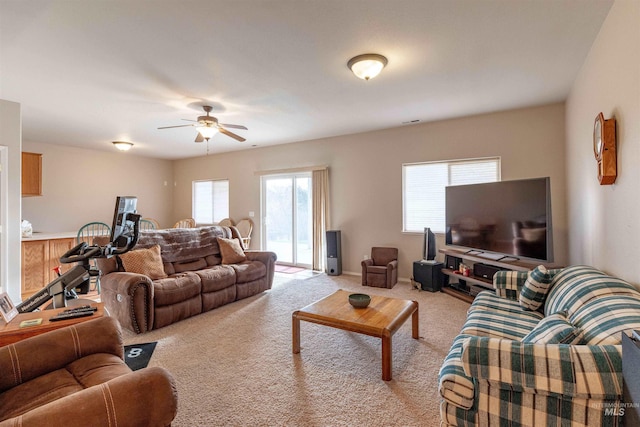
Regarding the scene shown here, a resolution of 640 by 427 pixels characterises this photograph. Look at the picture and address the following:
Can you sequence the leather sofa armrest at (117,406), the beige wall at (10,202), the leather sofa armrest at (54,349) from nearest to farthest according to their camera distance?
1. the leather sofa armrest at (117,406)
2. the leather sofa armrest at (54,349)
3. the beige wall at (10,202)

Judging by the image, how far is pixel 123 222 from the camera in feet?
7.34

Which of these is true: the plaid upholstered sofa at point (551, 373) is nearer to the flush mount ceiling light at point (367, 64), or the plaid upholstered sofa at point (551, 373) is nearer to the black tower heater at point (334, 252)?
the flush mount ceiling light at point (367, 64)

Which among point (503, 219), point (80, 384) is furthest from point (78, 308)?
point (503, 219)

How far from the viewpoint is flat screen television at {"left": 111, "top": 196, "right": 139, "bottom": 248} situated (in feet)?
7.13

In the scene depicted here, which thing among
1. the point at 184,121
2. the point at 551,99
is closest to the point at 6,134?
the point at 184,121

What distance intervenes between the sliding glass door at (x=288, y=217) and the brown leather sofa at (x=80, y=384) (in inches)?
176

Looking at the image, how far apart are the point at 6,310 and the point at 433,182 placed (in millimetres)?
4804

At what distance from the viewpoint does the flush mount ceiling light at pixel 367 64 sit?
8.44ft

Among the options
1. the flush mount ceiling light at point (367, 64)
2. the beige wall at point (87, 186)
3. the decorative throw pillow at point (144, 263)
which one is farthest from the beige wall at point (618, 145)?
the beige wall at point (87, 186)

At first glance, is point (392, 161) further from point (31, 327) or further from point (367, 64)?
point (31, 327)

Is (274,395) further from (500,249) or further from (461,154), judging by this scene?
(461,154)

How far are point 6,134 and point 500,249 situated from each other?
5.91m

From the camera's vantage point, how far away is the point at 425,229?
4469 millimetres

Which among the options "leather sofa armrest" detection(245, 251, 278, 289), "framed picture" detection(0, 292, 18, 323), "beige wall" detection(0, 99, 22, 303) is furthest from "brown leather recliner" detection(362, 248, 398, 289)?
"beige wall" detection(0, 99, 22, 303)
